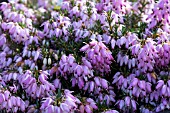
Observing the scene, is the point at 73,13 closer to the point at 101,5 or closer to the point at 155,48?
the point at 101,5

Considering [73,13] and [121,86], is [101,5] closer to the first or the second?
[73,13]

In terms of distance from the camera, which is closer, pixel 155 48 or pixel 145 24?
pixel 155 48

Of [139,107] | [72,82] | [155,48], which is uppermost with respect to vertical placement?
[155,48]

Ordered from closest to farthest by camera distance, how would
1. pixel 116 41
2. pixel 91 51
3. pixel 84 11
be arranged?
pixel 91 51 → pixel 116 41 → pixel 84 11

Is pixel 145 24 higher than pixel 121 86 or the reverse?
higher

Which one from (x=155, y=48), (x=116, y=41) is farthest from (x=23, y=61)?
(x=155, y=48)

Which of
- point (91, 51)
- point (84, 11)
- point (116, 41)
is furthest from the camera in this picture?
point (84, 11)
